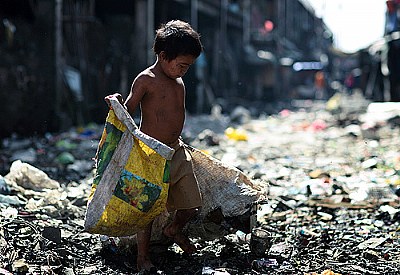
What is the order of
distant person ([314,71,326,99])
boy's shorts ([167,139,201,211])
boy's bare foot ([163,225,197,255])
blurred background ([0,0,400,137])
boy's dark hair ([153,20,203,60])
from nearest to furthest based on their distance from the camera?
1. boy's dark hair ([153,20,203,60])
2. boy's shorts ([167,139,201,211])
3. boy's bare foot ([163,225,197,255])
4. blurred background ([0,0,400,137])
5. distant person ([314,71,326,99])

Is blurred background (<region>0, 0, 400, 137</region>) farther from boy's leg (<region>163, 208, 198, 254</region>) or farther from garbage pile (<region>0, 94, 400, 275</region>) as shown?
boy's leg (<region>163, 208, 198, 254</region>)

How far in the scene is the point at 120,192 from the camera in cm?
254

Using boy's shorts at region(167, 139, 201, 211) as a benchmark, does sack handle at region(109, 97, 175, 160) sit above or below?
above

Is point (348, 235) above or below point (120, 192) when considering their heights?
below

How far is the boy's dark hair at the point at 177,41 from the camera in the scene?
8.63 feet

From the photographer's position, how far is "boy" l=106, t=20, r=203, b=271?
2662 mm

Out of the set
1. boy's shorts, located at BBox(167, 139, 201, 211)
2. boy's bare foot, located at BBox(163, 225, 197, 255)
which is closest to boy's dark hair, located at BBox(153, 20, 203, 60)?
boy's shorts, located at BBox(167, 139, 201, 211)

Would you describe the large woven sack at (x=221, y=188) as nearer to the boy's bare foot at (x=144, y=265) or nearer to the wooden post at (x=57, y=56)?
the boy's bare foot at (x=144, y=265)

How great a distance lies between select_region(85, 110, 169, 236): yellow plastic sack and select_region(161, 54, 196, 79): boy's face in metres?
0.37

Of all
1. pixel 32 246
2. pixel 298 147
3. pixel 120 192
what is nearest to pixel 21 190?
pixel 32 246

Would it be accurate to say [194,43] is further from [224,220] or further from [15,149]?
[15,149]

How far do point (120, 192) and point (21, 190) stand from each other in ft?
5.39

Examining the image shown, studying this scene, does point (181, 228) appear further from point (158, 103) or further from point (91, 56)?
point (91, 56)

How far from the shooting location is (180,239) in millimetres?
2875
